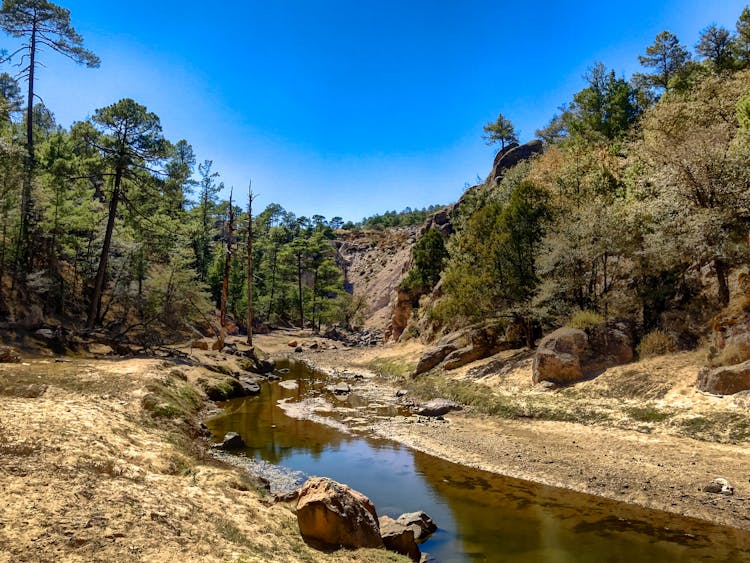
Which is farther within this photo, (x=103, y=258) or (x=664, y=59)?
(x=664, y=59)

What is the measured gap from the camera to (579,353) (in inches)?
893

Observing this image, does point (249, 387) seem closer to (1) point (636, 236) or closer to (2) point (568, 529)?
(2) point (568, 529)

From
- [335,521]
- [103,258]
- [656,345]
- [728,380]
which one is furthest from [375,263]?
[335,521]

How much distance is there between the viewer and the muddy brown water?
29.8ft

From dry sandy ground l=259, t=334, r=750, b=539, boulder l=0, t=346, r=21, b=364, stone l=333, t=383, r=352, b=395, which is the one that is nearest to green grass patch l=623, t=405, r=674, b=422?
dry sandy ground l=259, t=334, r=750, b=539

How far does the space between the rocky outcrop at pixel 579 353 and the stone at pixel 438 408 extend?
14.8 ft

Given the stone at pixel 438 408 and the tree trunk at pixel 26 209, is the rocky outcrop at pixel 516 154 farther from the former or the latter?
the tree trunk at pixel 26 209

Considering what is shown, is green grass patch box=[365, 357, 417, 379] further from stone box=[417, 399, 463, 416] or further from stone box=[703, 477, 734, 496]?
stone box=[703, 477, 734, 496]

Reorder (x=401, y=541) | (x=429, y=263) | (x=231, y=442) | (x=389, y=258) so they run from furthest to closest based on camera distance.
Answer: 1. (x=389, y=258)
2. (x=429, y=263)
3. (x=231, y=442)
4. (x=401, y=541)

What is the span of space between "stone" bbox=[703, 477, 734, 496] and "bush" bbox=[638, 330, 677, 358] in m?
10.3

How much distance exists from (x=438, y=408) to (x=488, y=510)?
10.7 m

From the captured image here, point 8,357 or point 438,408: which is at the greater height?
point 8,357

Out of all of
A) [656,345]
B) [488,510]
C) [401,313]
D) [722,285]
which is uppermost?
[722,285]

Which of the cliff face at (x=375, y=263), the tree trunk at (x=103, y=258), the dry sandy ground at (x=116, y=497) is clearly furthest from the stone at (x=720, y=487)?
the cliff face at (x=375, y=263)
